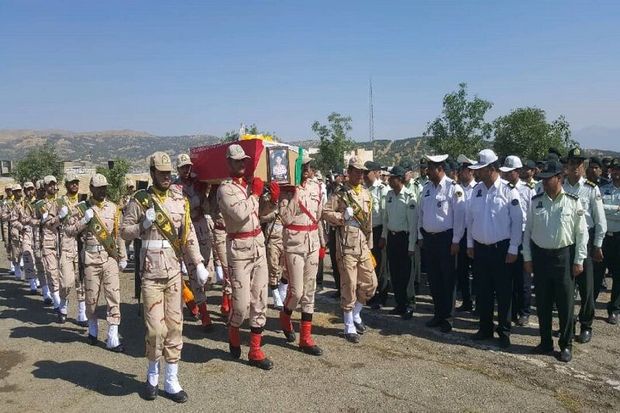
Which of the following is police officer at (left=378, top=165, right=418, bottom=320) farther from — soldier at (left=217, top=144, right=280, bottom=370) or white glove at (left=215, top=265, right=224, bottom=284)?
white glove at (left=215, top=265, right=224, bottom=284)

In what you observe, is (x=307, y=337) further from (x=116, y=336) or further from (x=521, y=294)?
(x=521, y=294)

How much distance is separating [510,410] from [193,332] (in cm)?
450

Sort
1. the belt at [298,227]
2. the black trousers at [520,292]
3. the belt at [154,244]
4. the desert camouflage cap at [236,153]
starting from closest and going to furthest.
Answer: the belt at [154,244] < the desert camouflage cap at [236,153] < the belt at [298,227] < the black trousers at [520,292]

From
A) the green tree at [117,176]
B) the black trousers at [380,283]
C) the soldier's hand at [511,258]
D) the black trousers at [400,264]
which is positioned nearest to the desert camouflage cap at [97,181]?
the black trousers at [400,264]

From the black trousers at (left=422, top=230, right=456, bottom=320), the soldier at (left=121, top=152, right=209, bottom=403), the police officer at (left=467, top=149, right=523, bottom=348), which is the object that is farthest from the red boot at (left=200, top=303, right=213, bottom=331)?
the police officer at (left=467, top=149, right=523, bottom=348)

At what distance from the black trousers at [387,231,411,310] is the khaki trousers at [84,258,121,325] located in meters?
4.31

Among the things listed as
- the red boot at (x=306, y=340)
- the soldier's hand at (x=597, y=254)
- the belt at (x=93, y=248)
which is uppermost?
the belt at (x=93, y=248)

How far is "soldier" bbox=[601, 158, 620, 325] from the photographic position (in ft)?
24.5

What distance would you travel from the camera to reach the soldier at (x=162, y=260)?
4.96 metres

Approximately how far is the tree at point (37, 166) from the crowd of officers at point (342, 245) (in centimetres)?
3981

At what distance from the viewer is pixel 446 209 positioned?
7.11 meters

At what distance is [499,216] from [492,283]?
97cm

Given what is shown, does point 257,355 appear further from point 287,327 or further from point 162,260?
point 162,260

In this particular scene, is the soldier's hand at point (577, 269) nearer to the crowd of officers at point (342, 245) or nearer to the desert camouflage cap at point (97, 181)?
the crowd of officers at point (342, 245)
